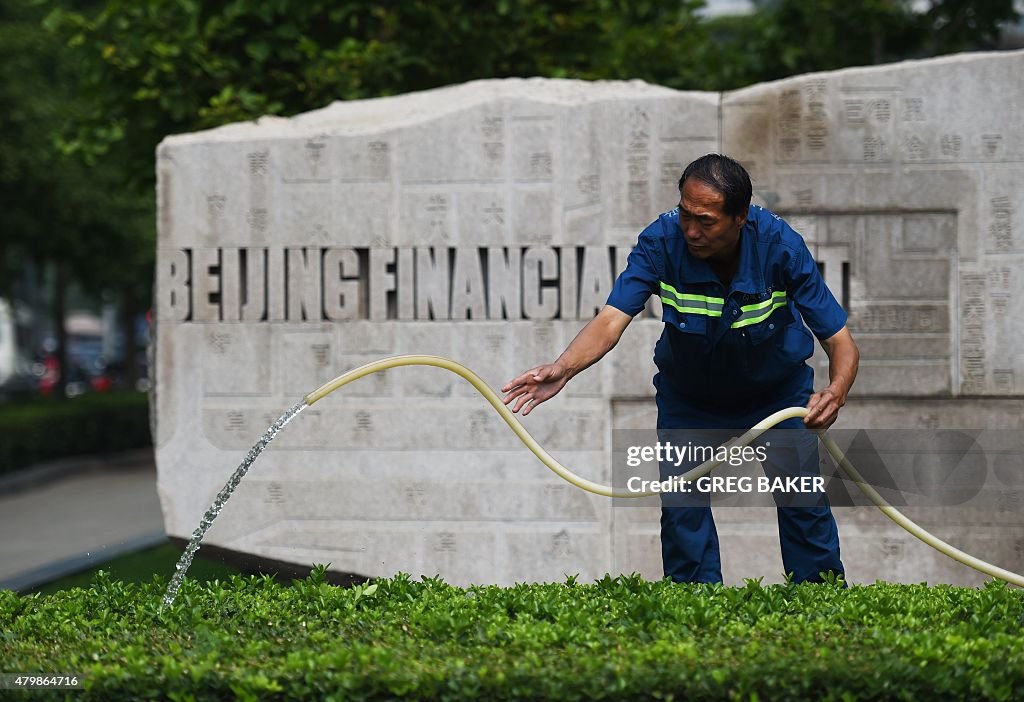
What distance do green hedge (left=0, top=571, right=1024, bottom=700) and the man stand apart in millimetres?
565

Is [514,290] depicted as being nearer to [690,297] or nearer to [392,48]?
[690,297]

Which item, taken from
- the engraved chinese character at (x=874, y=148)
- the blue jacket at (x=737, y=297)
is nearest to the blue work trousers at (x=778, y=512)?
the blue jacket at (x=737, y=297)

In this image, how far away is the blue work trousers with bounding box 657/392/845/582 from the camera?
16.9 ft

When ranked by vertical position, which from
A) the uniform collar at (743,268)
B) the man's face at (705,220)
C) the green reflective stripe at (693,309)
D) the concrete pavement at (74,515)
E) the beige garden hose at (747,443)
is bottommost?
the concrete pavement at (74,515)

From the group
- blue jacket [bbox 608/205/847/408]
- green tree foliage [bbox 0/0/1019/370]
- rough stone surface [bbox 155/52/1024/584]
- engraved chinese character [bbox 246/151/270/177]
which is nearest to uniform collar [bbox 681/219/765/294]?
blue jacket [bbox 608/205/847/408]

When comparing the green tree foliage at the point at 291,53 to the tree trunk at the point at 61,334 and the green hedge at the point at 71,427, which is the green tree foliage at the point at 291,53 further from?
the tree trunk at the point at 61,334

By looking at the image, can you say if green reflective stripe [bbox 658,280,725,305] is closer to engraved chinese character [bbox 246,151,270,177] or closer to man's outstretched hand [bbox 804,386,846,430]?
man's outstretched hand [bbox 804,386,846,430]

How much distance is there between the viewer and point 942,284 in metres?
7.03

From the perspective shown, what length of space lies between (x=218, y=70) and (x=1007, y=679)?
7024 millimetres

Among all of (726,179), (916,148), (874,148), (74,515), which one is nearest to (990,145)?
(916,148)

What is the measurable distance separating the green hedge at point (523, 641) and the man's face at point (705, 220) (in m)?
1.16

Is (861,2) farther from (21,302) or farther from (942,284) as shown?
(21,302)

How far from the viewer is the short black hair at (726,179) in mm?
4605

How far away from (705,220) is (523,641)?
1.61 m
